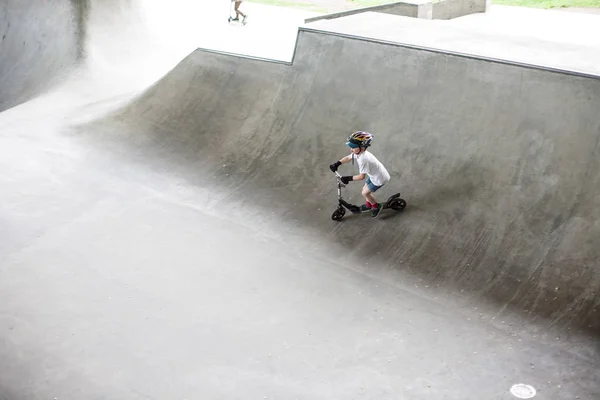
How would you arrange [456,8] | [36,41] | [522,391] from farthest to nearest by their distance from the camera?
[456,8] → [36,41] → [522,391]

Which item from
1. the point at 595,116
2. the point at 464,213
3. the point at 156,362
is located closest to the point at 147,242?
the point at 156,362

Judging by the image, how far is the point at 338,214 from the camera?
8195 mm

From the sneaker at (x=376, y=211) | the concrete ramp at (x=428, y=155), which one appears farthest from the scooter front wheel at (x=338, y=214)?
the sneaker at (x=376, y=211)

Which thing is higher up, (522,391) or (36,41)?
(36,41)

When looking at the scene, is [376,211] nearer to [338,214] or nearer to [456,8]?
[338,214]

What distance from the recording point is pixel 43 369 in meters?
5.77

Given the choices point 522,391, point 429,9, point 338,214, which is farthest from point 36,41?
point 522,391

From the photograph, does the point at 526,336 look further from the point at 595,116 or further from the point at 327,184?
the point at 327,184

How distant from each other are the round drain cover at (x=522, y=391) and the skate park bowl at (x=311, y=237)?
52 millimetres

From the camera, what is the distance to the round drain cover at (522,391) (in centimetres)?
543

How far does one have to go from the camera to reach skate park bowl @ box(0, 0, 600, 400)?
5.84 meters

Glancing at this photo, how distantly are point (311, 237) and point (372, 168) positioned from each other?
3.86 feet

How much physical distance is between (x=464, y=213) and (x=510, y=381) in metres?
2.47

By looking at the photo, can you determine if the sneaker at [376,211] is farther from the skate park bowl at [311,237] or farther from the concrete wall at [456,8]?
the concrete wall at [456,8]
